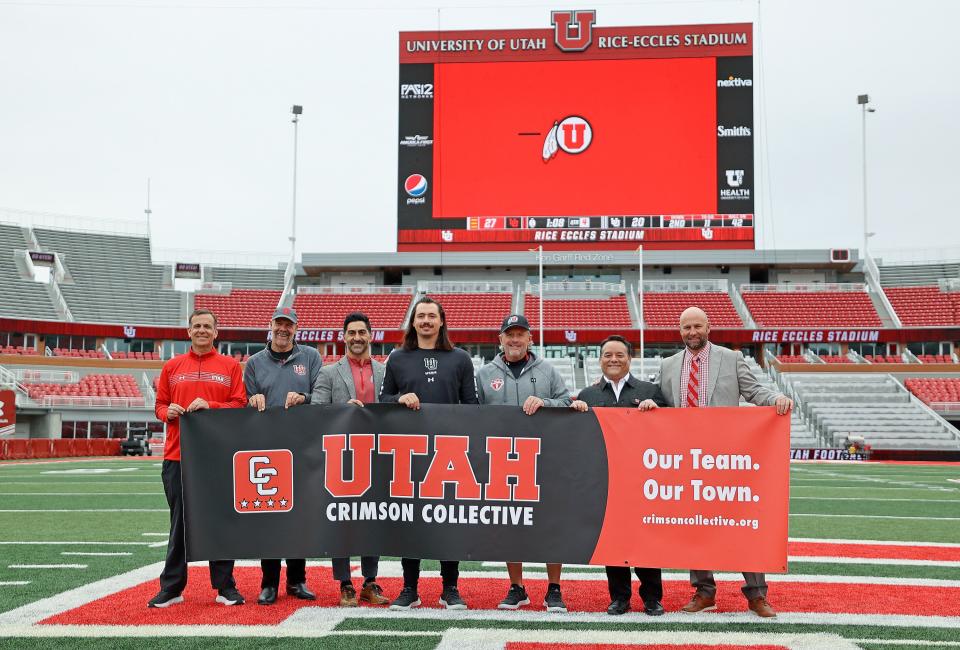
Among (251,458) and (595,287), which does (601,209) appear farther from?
(251,458)

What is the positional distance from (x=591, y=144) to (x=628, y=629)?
34.1 meters

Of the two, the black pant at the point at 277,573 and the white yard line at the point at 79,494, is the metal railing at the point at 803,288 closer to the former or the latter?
the white yard line at the point at 79,494

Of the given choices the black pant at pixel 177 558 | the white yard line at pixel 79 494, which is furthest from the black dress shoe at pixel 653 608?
the white yard line at pixel 79 494

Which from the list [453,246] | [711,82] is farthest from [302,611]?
[711,82]

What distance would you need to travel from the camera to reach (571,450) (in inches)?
224

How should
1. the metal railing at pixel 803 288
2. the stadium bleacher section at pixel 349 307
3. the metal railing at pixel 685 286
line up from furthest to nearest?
the metal railing at pixel 803 288 < the metal railing at pixel 685 286 < the stadium bleacher section at pixel 349 307

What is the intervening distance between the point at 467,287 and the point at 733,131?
13.8 m

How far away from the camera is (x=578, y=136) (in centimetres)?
3747

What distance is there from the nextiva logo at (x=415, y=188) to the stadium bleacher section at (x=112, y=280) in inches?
548

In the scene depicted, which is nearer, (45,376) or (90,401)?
(90,401)

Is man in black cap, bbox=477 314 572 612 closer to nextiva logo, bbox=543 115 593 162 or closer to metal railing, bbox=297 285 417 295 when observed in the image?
nextiva logo, bbox=543 115 593 162

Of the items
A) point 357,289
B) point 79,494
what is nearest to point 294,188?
point 357,289

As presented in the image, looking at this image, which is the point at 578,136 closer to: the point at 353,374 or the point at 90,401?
the point at 90,401

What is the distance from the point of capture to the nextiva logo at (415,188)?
37.5 meters
